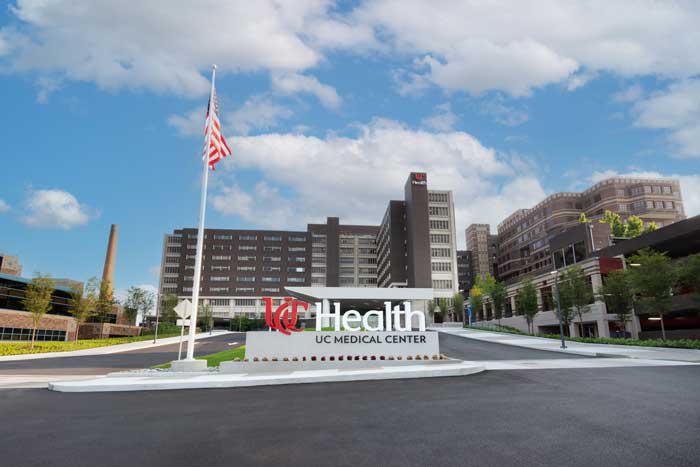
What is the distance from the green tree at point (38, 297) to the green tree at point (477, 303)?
73034mm

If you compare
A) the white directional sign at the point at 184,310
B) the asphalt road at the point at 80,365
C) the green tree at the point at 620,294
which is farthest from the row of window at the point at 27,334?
the green tree at the point at 620,294

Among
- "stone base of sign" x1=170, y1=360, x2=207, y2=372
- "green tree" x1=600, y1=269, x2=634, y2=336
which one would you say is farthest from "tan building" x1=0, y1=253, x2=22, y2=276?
"green tree" x1=600, y1=269, x2=634, y2=336

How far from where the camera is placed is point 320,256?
146 m

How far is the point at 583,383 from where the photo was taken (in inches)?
555

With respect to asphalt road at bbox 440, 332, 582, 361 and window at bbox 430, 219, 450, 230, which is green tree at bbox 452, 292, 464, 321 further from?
asphalt road at bbox 440, 332, 582, 361

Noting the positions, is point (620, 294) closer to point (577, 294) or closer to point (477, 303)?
point (577, 294)

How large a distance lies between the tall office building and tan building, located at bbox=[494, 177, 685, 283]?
73.9ft

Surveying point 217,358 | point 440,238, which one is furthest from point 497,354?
point 440,238

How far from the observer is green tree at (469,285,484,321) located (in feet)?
291

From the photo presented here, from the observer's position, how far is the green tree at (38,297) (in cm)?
4556

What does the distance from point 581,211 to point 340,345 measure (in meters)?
114

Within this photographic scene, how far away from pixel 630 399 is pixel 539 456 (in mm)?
6572

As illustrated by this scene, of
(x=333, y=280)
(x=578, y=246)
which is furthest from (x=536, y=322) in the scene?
(x=333, y=280)

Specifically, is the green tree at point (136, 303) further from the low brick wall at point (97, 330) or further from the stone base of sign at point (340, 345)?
the stone base of sign at point (340, 345)
